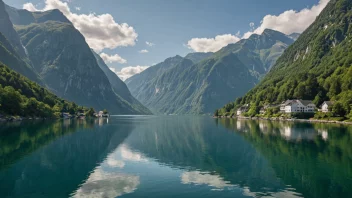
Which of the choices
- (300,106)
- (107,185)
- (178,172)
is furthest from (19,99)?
(300,106)

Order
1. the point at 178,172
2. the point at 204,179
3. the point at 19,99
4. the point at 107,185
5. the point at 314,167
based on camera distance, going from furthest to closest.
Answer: the point at 19,99, the point at 314,167, the point at 178,172, the point at 204,179, the point at 107,185

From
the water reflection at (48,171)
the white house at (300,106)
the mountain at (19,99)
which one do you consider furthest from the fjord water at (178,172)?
the white house at (300,106)

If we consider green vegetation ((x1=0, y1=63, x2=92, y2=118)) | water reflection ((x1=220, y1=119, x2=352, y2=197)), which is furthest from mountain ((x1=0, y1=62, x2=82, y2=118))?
water reflection ((x1=220, y1=119, x2=352, y2=197))

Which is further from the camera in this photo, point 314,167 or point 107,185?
point 314,167

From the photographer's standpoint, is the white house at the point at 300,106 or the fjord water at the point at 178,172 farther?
the white house at the point at 300,106

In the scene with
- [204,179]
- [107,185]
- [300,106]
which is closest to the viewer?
[107,185]

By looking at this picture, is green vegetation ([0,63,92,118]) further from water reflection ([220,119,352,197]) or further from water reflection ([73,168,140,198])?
water reflection ([220,119,352,197])

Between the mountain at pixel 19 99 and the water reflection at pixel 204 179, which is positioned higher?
the mountain at pixel 19 99

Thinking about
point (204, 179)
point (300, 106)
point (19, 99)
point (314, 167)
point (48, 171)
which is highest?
point (19, 99)

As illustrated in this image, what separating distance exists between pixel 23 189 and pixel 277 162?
1279 inches

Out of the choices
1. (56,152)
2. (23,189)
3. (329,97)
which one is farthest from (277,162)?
(329,97)

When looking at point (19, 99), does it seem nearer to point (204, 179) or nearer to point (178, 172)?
point (178, 172)

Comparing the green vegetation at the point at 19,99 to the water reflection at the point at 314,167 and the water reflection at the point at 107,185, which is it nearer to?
the water reflection at the point at 107,185

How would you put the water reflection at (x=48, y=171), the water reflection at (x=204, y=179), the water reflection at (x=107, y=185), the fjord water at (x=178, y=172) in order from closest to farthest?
the water reflection at (x=107, y=185), the fjord water at (x=178, y=172), the water reflection at (x=48, y=171), the water reflection at (x=204, y=179)
